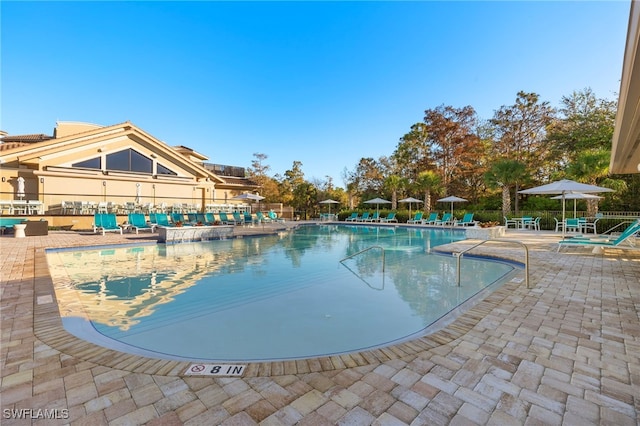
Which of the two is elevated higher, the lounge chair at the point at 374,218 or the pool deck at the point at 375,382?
the lounge chair at the point at 374,218

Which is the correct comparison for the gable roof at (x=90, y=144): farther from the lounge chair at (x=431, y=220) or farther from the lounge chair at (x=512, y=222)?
the lounge chair at (x=512, y=222)

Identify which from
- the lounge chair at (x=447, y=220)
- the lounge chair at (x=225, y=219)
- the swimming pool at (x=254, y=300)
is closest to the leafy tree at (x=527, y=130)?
the lounge chair at (x=447, y=220)

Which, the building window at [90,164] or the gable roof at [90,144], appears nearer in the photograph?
the gable roof at [90,144]

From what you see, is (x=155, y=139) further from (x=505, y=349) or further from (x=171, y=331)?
(x=505, y=349)

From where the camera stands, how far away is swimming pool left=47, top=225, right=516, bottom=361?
11.5 ft

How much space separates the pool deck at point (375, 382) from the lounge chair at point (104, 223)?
12059 millimetres

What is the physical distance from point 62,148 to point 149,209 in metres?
Result: 5.57

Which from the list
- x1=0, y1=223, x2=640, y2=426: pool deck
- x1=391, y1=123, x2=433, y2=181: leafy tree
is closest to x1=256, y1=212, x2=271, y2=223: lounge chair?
x1=391, y1=123, x2=433, y2=181: leafy tree

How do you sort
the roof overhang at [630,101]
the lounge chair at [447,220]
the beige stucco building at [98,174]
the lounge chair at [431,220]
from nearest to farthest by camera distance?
the roof overhang at [630,101] → the beige stucco building at [98,174] → the lounge chair at [447,220] → the lounge chair at [431,220]

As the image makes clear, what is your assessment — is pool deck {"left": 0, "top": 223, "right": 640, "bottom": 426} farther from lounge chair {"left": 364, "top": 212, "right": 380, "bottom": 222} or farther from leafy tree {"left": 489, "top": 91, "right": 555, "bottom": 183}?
leafy tree {"left": 489, "top": 91, "right": 555, "bottom": 183}

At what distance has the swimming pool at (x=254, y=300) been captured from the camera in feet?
11.5

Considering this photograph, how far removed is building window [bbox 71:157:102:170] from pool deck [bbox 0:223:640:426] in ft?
59.4

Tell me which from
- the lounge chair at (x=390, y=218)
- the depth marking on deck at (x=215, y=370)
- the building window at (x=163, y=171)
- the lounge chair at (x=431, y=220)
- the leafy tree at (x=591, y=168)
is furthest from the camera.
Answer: the lounge chair at (x=390, y=218)

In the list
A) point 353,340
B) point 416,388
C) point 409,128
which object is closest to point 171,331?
point 353,340
